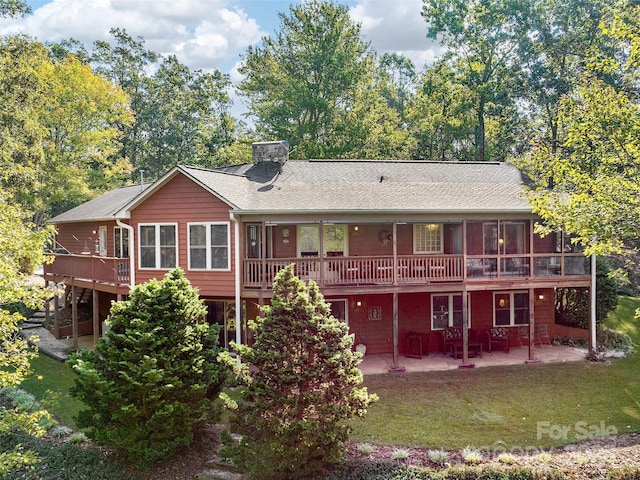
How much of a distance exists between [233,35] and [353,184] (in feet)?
67.8

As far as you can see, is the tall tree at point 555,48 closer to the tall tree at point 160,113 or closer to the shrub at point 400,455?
the shrub at point 400,455

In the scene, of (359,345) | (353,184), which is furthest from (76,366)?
(353,184)

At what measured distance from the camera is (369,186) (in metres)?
15.8

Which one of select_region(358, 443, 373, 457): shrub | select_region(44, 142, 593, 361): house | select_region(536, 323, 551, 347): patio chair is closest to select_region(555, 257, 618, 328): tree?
select_region(44, 142, 593, 361): house

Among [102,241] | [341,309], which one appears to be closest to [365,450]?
[341,309]

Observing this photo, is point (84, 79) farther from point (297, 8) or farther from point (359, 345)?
point (359, 345)

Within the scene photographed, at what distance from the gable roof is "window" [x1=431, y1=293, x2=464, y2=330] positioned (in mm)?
3753

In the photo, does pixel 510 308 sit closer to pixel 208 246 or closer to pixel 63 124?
pixel 208 246

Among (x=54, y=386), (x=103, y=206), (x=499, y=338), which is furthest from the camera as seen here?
(x=103, y=206)

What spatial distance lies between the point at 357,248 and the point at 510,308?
6340 millimetres

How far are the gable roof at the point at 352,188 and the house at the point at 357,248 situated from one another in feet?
0.22

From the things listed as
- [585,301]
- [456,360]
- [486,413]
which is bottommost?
[486,413]

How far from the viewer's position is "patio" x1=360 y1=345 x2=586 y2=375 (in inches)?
537

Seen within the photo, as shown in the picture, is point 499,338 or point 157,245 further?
point 499,338
